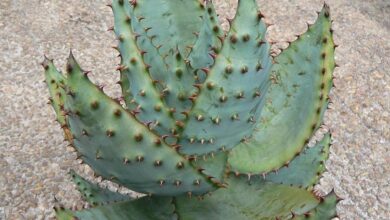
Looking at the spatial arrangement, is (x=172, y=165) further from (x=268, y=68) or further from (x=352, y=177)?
(x=352, y=177)

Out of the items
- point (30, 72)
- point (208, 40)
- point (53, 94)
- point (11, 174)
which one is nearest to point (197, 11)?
point (208, 40)

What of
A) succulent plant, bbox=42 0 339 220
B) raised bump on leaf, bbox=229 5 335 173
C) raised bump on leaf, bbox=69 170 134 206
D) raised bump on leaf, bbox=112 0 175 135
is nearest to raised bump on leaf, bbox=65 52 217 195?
succulent plant, bbox=42 0 339 220

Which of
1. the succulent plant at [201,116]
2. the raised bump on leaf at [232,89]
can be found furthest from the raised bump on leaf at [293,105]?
the raised bump on leaf at [232,89]

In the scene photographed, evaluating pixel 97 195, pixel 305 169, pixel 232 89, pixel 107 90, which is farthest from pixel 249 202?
pixel 107 90

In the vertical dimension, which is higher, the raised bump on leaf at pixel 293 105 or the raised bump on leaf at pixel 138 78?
the raised bump on leaf at pixel 138 78

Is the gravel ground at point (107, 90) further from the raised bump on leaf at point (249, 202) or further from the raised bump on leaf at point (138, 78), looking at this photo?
the raised bump on leaf at point (138, 78)
